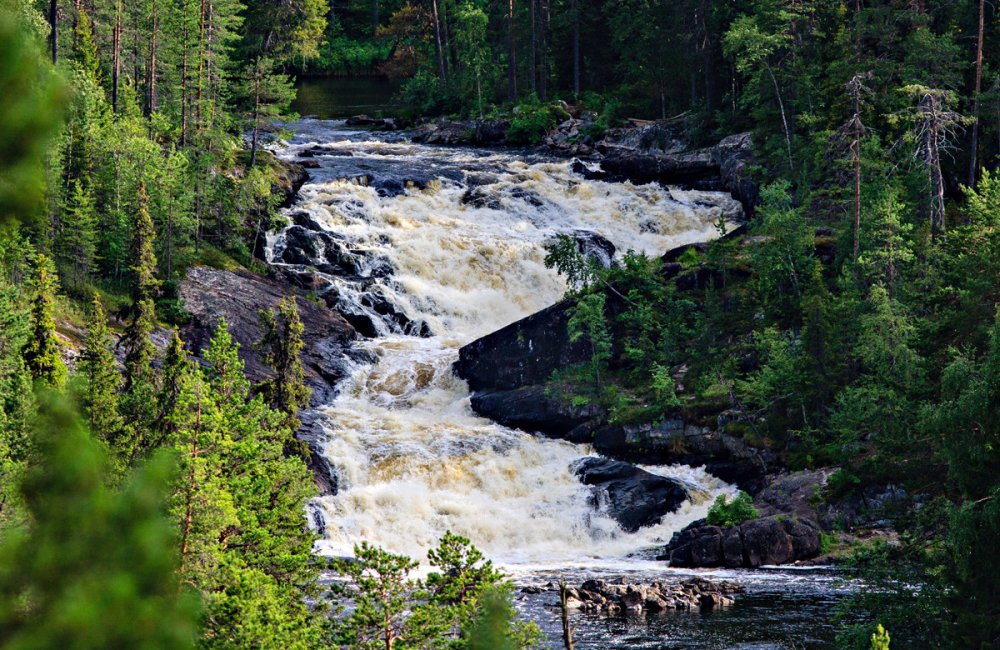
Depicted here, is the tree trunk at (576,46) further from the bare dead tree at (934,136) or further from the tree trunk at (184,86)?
the bare dead tree at (934,136)

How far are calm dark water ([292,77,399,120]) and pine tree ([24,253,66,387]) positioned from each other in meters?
46.6

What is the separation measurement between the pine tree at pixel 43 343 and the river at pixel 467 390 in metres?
9.12

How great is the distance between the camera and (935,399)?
123 ft

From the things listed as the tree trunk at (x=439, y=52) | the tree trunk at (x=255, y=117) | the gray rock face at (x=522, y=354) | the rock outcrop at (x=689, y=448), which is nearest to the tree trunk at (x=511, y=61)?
the tree trunk at (x=439, y=52)

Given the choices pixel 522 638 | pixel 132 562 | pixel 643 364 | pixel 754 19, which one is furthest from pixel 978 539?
pixel 754 19

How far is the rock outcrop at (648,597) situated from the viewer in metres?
32.8

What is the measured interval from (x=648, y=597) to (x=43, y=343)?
64.7 ft

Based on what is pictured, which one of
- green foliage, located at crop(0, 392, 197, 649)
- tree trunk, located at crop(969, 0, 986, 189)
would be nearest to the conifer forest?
green foliage, located at crop(0, 392, 197, 649)

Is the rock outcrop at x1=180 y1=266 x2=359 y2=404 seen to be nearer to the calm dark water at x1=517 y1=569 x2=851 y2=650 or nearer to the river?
the river

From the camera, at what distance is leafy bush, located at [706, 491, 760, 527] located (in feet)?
126

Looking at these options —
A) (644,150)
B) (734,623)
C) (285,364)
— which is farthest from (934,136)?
(644,150)

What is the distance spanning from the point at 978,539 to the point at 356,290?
3538 cm

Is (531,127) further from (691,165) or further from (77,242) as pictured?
(77,242)

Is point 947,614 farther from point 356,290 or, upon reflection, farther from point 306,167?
point 306,167
